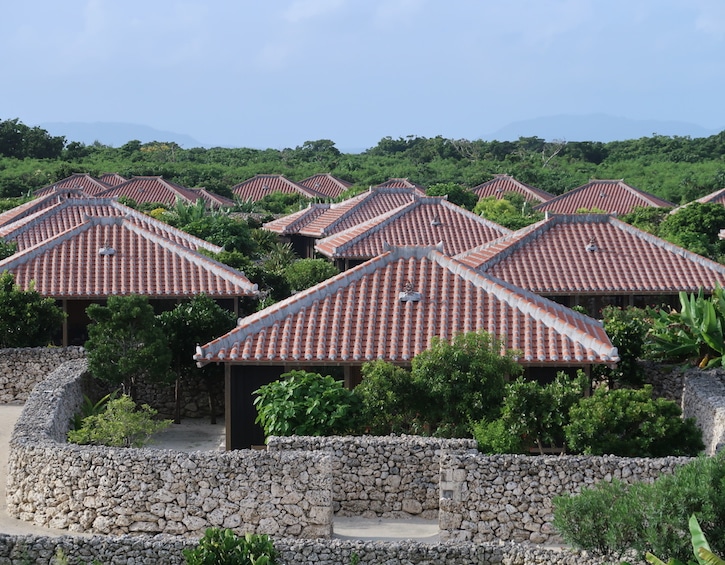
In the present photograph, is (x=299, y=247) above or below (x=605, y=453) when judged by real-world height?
above

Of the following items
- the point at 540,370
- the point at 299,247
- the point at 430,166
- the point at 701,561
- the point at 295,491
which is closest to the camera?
the point at 701,561

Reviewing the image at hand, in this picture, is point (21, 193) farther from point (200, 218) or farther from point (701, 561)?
point (701, 561)

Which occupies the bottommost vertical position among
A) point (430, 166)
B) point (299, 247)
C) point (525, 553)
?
point (525, 553)

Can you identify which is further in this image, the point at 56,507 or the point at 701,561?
the point at 56,507

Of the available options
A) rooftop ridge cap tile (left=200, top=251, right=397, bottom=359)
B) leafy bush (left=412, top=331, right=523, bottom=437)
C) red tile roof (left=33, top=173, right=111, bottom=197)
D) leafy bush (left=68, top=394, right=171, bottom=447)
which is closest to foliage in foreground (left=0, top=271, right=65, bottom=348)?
rooftop ridge cap tile (left=200, top=251, right=397, bottom=359)

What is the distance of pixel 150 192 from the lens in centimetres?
7462

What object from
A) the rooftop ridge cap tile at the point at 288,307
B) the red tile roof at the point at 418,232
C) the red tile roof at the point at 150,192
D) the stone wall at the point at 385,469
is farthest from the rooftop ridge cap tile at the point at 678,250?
the red tile roof at the point at 150,192

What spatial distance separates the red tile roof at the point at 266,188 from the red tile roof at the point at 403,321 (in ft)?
212

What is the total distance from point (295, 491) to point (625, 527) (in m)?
4.52

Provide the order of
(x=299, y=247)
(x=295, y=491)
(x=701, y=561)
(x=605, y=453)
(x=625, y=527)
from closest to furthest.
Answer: (x=701, y=561)
(x=625, y=527)
(x=295, y=491)
(x=605, y=453)
(x=299, y=247)

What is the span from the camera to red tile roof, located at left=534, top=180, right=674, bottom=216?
72375mm

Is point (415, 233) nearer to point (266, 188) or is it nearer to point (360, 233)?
point (360, 233)

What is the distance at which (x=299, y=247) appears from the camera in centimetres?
5331

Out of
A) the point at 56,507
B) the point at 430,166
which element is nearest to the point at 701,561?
the point at 56,507
